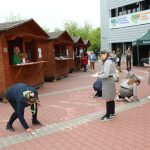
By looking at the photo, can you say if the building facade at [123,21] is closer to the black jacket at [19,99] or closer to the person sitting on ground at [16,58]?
the person sitting on ground at [16,58]

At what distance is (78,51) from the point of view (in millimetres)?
26703

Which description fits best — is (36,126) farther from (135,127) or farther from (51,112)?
(135,127)

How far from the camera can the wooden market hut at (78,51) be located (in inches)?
962

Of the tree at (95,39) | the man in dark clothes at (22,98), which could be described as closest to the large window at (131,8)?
the man in dark clothes at (22,98)

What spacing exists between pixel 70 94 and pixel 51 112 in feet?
10.7

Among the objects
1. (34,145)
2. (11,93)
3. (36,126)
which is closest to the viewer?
(34,145)

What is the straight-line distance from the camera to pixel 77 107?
365 inches

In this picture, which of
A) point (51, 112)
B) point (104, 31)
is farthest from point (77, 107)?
point (104, 31)

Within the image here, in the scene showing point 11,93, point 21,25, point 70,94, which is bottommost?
point 70,94

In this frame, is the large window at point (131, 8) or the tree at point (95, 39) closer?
the large window at point (131, 8)

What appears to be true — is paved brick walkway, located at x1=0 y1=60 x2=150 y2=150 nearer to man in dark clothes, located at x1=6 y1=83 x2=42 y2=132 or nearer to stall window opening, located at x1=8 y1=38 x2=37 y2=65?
man in dark clothes, located at x1=6 y1=83 x2=42 y2=132

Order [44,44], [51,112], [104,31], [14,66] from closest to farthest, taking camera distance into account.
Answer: [51,112] < [14,66] < [44,44] < [104,31]

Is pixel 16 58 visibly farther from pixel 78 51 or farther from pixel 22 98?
pixel 78 51

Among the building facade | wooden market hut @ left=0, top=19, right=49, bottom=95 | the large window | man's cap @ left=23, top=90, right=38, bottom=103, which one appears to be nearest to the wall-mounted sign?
the building facade
